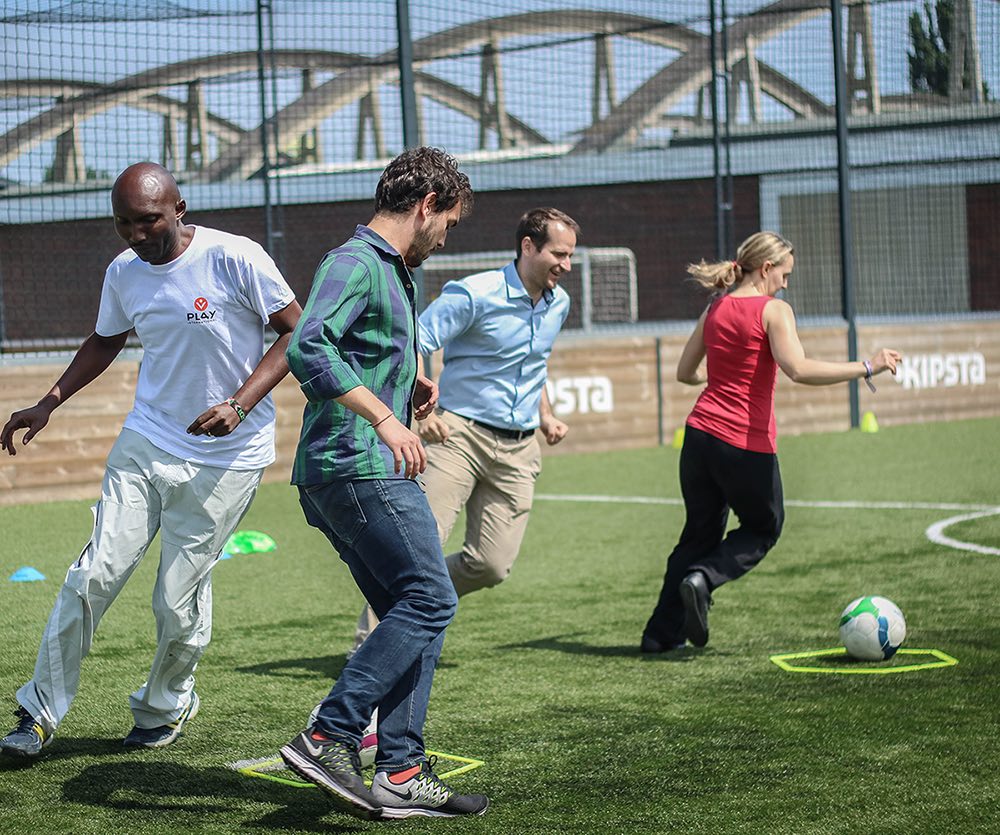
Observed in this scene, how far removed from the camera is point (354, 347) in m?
4.13

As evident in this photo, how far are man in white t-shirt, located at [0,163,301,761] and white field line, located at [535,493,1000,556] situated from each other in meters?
5.48

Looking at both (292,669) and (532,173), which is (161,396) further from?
(532,173)

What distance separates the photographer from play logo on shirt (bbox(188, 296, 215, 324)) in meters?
4.88

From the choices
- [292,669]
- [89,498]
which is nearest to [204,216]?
[89,498]

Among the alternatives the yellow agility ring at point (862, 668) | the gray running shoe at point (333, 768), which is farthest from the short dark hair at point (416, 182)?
the yellow agility ring at point (862, 668)

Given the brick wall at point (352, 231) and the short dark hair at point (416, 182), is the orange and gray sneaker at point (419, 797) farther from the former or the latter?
the brick wall at point (352, 231)

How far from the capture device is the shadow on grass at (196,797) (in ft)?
13.9

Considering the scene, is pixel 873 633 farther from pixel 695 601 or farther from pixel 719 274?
pixel 719 274

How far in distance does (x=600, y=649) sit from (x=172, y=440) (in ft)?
8.36

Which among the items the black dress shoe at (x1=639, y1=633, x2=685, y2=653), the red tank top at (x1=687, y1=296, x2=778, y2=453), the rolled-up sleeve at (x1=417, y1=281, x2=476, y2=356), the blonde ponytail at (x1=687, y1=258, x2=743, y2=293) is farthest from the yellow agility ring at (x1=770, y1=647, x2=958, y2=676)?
the rolled-up sleeve at (x1=417, y1=281, x2=476, y2=356)

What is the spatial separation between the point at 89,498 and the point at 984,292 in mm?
14545

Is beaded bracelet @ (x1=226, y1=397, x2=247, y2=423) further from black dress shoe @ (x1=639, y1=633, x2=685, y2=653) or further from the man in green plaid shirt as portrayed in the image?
black dress shoe @ (x1=639, y1=633, x2=685, y2=653)

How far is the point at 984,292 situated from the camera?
22047mm

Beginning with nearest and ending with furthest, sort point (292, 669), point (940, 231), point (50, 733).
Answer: point (50, 733), point (292, 669), point (940, 231)
